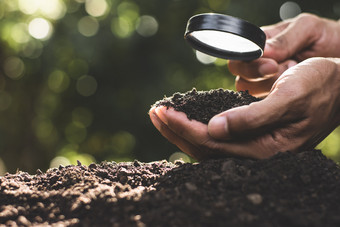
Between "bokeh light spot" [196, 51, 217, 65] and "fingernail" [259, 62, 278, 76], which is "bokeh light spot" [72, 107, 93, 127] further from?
"fingernail" [259, 62, 278, 76]

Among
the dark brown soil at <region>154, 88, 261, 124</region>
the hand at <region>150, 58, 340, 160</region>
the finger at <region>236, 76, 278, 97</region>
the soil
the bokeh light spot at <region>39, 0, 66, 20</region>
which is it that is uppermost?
the bokeh light spot at <region>39, 0, 66, 20</region>

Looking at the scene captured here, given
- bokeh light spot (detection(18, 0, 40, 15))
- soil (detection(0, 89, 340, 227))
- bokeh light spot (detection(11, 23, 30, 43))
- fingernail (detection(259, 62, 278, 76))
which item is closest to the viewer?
soil (detection(0, 89, 340, 227))

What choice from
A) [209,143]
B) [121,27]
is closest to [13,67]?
[121,27]

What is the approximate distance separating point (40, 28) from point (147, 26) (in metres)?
1.47

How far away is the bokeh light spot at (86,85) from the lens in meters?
5.14

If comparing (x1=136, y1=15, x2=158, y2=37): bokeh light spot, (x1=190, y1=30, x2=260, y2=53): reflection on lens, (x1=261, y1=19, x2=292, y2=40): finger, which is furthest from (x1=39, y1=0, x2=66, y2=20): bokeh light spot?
(x1=190, y1=30, x2=260, y2=53): reflection on lens

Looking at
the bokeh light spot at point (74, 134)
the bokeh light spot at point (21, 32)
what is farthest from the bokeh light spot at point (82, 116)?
the bokeh light spot at point (21, 32)

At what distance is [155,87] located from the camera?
4.58 meters

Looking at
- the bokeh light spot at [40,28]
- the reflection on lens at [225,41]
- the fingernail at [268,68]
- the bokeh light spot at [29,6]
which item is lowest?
the fingernail at [268,68]

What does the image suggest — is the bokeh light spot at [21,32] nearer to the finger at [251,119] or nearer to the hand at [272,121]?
the hand at [272,121]

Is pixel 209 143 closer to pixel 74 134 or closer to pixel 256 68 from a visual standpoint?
pixel 256 68

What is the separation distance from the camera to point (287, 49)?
9.64ft

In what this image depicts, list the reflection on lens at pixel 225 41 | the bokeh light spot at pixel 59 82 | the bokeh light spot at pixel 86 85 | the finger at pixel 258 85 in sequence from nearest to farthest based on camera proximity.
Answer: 1. the reflection on lens at pixel 225 41
2. the finger at pixel 258 85
3. the bokeh light spot at pixel 86 85
4. the bokeh light spot at pixel 59 82

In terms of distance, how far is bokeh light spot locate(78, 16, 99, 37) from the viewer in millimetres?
4273
